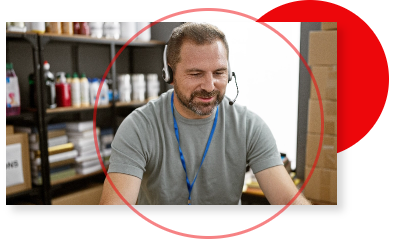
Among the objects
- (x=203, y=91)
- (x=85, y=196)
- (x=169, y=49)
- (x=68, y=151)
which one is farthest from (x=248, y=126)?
(x=68, y=151)

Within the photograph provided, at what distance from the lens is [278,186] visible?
2.99ft

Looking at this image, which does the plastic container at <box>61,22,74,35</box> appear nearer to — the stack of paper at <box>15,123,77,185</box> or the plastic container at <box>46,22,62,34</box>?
the plastic container at <box>46,22,62,34</box>

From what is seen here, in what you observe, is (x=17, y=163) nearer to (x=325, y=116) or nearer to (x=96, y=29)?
(x=96, y=29)

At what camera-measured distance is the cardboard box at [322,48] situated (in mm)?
938

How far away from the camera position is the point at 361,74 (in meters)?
0.89

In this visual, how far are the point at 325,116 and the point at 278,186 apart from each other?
27 centimetres

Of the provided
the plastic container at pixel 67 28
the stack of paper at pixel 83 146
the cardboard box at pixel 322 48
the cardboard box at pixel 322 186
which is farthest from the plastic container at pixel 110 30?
the cardboard box at pixel 322 186

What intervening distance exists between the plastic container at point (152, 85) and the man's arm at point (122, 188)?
0.98 meters

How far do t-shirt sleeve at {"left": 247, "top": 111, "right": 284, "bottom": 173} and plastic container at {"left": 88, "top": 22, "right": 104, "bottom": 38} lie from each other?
0.94m

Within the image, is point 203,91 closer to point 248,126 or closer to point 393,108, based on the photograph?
point 248,126

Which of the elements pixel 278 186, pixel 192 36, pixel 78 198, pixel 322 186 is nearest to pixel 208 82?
pixel 192 36

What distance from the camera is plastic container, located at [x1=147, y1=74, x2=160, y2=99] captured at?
1768 millimetres

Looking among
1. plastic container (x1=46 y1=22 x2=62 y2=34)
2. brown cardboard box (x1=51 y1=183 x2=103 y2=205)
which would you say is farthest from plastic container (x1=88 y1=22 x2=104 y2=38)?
brown cardboard box (x1=51 y1=183 x2=103 y2=205)

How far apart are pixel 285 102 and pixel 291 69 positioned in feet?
0.39
